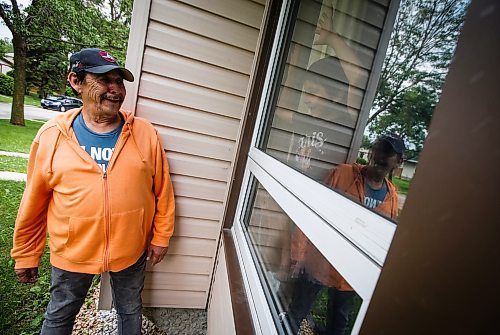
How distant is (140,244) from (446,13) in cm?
180

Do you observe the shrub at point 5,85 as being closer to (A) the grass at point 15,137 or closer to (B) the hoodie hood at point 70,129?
(A) the grass at point 15,137

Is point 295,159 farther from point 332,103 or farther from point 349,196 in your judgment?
point 349,196

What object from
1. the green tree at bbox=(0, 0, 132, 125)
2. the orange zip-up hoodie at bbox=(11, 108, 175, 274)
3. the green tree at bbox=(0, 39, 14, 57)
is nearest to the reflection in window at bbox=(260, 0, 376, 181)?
the orange zip-up hoodie at bbox=(11, 108, 175, 274)

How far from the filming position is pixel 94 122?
146cm

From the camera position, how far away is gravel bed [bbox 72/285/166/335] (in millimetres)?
1984

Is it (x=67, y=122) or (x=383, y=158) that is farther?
(x=67, y=122)

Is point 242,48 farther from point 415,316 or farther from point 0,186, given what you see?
point 0,186

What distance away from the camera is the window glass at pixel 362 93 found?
537 mm

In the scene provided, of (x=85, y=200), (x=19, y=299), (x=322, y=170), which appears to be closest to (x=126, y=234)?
(x=85, y=200)

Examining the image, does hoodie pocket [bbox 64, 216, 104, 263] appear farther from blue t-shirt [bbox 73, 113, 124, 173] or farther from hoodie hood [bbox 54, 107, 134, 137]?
hoodie hood [bbox 54, 107, 134, 137]

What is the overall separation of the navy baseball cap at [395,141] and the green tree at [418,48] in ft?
0.26

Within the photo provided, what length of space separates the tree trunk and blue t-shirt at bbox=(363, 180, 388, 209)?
14.3 m

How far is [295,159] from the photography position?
1162 mm

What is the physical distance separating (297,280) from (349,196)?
2.32 ft
